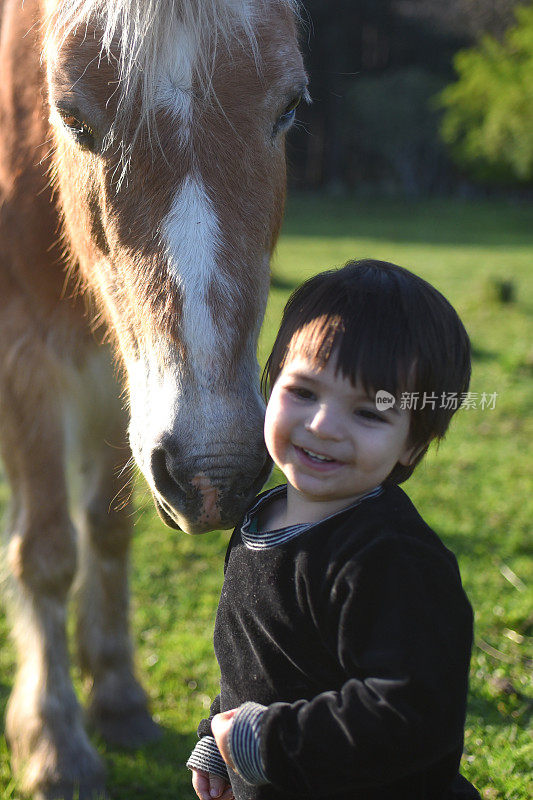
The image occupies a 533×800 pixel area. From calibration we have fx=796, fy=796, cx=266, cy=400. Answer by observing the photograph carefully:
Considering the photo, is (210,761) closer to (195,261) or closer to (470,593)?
(195,261)

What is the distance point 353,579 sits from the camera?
141 cm

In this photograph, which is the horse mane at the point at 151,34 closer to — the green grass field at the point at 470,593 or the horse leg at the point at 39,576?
the green grass field at the point at 470,593

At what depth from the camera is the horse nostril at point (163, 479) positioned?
1.75m

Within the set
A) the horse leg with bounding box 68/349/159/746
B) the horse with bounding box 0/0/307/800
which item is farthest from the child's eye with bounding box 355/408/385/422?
the horse leg with bounding box 68/349/159/746

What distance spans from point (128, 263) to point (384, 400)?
0.87 meters

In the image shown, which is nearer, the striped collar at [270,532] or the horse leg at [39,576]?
the striped collar at [270,532]

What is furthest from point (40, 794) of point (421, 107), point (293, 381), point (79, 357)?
point (421, 107)

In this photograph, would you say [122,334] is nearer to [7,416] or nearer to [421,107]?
[7,416]

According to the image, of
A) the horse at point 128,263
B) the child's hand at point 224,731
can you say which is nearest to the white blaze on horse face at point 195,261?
the horse at point 128,263

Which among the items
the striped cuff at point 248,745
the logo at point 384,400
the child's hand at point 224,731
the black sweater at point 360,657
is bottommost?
the child's hand at point 224,731

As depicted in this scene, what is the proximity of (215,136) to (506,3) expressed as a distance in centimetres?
2088

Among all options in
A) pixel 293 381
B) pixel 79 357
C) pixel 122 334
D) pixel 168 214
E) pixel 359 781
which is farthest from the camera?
pixel 79 357

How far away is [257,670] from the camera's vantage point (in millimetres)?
1597

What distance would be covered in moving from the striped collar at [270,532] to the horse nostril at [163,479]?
0.52 ft
